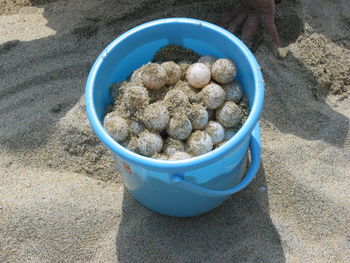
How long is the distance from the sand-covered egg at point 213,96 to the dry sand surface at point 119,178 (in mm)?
330

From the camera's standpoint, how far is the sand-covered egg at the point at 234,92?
1.33 m

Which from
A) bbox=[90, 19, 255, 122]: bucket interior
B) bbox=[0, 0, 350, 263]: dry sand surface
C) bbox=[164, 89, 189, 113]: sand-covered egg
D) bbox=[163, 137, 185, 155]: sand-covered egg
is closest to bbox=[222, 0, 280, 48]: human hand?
bbox=[0, 0, 350, 263]: dry sand surface

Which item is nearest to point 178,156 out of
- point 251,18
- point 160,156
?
point 160,156

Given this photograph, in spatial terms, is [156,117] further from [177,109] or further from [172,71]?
[172,71]

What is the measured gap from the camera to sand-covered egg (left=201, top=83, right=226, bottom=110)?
1285 millimetres

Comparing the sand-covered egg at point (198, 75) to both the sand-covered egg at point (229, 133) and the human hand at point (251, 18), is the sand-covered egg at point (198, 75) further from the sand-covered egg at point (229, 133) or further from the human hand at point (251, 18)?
the human hand at point (251, 18)

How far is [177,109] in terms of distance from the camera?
4.12 feet

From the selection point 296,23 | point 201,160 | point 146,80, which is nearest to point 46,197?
point 146,80

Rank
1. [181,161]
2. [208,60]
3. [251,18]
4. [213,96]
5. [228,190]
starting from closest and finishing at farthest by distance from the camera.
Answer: [181,161] < [228,190] < [213,96] < [208,60] < [251,18]

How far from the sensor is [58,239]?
1.35m

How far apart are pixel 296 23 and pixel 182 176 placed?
1080 millimetres

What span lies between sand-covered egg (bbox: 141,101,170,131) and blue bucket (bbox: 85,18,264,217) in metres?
0.14

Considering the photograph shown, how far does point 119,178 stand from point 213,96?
1.54 feet

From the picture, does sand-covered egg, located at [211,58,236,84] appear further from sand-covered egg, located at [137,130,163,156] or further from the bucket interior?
sand-covered egg, located at [137,130,163,156]
